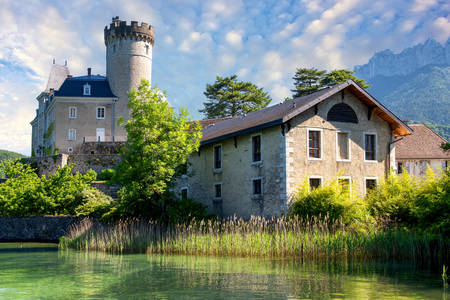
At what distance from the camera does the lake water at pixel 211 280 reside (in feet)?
34.4

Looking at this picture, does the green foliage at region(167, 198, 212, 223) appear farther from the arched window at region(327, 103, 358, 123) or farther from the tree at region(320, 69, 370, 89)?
the tree at region(320, 69, 370, 89)

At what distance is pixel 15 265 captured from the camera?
16750 mm

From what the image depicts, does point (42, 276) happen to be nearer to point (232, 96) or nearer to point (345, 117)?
point (345, 117)

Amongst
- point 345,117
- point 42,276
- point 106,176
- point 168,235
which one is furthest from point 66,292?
point 106,176

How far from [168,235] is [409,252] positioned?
9197 millimetres

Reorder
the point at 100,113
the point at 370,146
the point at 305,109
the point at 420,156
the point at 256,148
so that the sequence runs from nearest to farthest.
Answer: the point at 305,109 < the point at 256,148 < the point at 370,146 < the point at 420,156 < the point at 100,113

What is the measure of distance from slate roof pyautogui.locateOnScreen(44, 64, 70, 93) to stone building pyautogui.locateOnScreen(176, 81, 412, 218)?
46.2 metres

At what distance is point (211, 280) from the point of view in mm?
12266

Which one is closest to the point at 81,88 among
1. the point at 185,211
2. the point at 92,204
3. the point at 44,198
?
the point at 44,198

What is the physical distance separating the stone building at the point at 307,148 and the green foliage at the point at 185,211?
91.8 inches

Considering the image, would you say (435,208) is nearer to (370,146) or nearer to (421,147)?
(370,146)

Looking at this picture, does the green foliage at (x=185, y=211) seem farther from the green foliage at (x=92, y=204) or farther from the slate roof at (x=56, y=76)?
the slate roof at (x=56, y=76)

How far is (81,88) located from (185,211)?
3339 centimetres

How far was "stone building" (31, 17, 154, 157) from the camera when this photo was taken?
50938 mm
